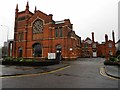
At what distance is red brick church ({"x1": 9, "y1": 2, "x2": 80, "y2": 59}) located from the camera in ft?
121

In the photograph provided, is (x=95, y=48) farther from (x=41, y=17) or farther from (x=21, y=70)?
(x=21, y=70)

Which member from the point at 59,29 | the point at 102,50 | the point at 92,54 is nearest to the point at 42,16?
the point at 59,29

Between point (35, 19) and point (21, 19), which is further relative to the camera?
point (21, 19)

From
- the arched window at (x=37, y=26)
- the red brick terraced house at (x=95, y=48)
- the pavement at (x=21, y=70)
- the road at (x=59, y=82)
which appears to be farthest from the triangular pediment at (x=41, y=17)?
the red brick terraced house at (x=95, y=48)

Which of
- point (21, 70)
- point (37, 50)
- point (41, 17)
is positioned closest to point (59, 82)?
point (21, 70)

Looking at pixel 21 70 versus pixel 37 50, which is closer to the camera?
pixel 21 70

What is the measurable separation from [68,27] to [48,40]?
6.91m

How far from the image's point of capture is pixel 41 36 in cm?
4034

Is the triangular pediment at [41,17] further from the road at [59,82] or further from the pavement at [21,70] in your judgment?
the road at [59,82]

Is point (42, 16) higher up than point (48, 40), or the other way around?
point (42, 16)

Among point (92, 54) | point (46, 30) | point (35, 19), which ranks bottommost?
point (92, 54)

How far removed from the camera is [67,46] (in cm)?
3619

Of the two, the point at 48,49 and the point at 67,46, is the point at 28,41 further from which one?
the point at 67,46

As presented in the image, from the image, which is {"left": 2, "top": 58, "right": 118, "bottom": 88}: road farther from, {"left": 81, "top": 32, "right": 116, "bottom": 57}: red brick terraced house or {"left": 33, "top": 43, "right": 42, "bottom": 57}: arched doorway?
{"left": 81, "top": 32, "right": 116, "bottom": 57}: red brick terraced house
